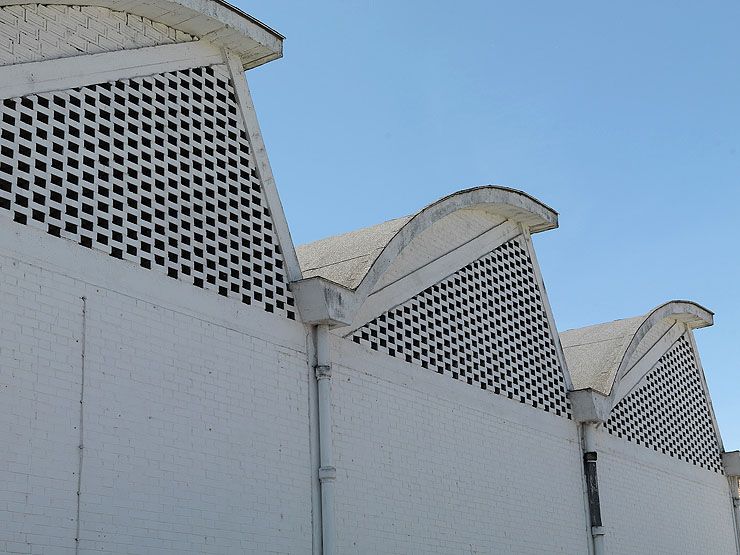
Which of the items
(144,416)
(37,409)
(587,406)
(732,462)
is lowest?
(37,409)

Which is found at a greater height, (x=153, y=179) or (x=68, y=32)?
(x=68, y=32)

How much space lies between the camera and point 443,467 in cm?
1695

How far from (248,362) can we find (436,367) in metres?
4.35

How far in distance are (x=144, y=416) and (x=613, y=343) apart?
1284cm

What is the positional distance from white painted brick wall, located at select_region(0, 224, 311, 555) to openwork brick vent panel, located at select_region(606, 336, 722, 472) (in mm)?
9564

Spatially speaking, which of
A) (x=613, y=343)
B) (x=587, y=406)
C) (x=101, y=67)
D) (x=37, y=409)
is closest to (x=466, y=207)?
(x=587, y=406)

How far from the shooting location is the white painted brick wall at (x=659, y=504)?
21.3m

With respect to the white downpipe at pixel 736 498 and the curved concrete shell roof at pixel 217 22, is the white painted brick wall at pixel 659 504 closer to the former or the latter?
the white downpipe at pixel 736 498

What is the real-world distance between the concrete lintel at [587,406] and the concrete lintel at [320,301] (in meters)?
7.16

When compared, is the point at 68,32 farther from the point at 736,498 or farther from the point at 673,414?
the point at 736,498

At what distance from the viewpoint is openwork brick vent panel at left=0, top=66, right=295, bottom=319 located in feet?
39.4

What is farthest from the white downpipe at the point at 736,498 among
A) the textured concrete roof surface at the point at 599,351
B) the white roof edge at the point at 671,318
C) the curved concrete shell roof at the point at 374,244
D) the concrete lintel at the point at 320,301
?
the concrete lintel at the point at 320,301

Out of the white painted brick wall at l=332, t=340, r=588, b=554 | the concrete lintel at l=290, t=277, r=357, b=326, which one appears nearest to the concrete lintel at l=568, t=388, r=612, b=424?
the white painted brick wall at l=332, t=340, r=588, b=554

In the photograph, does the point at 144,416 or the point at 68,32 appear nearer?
the point at 144,416
